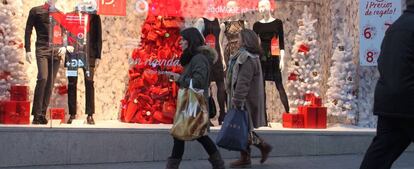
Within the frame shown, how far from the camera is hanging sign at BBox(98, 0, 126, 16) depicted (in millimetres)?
9578

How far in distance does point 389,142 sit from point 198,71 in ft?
8.92

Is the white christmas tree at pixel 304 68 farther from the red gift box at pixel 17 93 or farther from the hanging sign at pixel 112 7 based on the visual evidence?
the red gift box at pixel 17 93

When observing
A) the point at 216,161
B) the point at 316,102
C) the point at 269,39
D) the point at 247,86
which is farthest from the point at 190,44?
the point at 316,102

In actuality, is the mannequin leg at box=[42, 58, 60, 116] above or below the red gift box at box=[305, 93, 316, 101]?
above

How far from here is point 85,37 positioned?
9391 mm

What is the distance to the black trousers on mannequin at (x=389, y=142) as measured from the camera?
4.57 metres

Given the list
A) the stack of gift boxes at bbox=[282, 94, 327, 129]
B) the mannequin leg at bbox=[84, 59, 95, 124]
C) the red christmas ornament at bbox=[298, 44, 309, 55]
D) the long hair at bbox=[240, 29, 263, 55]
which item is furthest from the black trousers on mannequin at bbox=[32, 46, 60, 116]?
the red christmas ornament at bbox=[298, 44, 309, 55]

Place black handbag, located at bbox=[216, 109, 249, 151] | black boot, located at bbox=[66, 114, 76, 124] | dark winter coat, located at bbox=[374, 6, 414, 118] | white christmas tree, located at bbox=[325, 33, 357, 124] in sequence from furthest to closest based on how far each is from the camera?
white christmas tree, located at bbox=[325, 33, 357, 124]
black boot, located at bbox=[66, 114, 76, 124]
black handbag, located at bbox=[216, 109, 249, 151]
dark winter coat, located at bbox=[374, 6, 414, 118]

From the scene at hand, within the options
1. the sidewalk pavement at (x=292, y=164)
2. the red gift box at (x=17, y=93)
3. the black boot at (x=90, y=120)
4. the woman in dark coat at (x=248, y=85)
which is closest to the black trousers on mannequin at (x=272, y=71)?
the sidewalk pavement at (x=292, y=164)

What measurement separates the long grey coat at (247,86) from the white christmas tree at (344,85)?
3.24m

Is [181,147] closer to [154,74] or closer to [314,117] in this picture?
[154,74]

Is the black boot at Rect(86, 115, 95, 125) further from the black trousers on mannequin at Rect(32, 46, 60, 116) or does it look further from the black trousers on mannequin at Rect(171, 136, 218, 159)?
the black trousers on mannequin at Rect(171, 136, 218, 159)

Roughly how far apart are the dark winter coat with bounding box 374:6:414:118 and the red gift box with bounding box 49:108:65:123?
5731mm

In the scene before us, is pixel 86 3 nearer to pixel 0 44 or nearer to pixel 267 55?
pixel 0 44
